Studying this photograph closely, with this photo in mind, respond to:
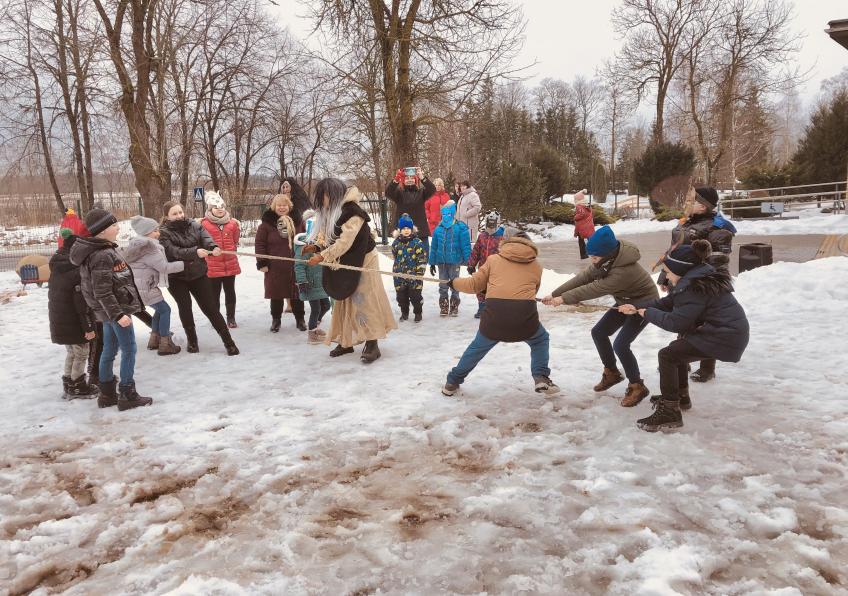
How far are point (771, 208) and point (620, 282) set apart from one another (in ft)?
70.2

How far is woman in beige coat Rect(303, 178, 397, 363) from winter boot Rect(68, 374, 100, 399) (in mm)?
2275

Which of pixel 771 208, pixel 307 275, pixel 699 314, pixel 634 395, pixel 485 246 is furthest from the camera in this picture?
pixel 771 208

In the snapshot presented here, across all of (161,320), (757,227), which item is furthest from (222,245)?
(757,227)

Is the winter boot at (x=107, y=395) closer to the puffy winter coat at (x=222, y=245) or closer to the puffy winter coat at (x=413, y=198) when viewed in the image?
the puffy winter coat at (x=222, y=245)

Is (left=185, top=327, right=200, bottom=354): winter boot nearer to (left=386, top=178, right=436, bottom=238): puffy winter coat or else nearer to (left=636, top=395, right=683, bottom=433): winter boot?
(left=386, top=178, right=436, bottom=238): puffy winter coat

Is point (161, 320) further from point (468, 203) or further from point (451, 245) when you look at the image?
point (468, 203)

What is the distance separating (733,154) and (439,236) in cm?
3879

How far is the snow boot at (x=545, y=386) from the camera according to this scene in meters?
4.79

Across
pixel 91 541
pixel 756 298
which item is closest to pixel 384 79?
pixel 756 298

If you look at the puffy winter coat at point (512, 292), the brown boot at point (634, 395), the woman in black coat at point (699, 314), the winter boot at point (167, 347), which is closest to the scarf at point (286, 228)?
the winter boot at point (167, 347)

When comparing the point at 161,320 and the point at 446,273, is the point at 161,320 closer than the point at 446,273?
Yes

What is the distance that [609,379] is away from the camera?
15.9 feet

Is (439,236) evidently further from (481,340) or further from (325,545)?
(325,545)

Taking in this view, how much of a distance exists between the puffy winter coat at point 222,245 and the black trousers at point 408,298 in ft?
7.25
